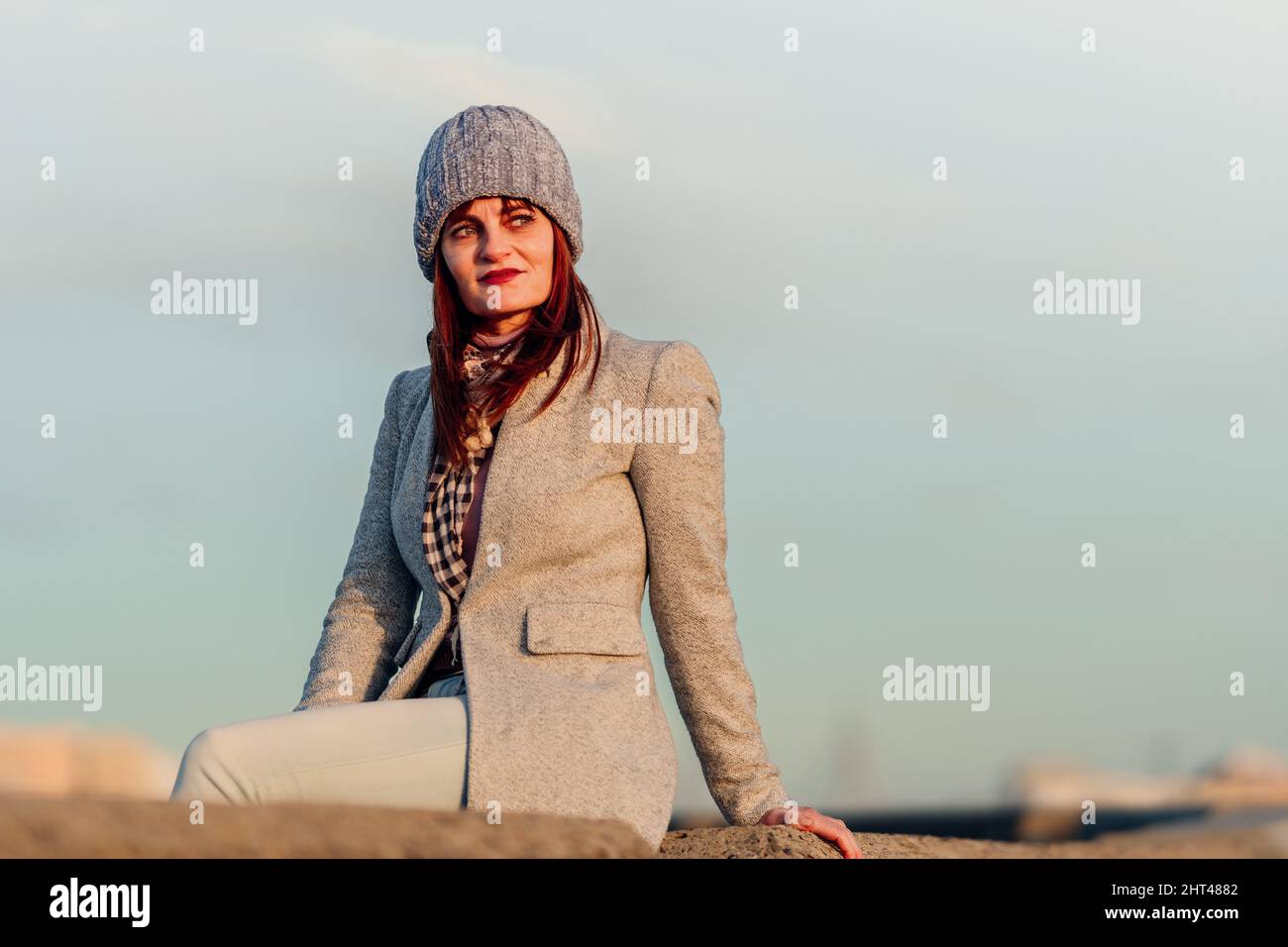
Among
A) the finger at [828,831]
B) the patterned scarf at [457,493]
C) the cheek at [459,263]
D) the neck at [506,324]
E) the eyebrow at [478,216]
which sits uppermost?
the eyebrow at [478,216]

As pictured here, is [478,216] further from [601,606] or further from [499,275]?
[601,606]

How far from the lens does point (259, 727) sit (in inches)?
121

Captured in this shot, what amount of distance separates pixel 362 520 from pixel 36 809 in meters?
1.95

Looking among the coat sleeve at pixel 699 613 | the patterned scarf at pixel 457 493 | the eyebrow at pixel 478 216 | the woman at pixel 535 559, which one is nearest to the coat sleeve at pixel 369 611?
the woman at pixel 535 559

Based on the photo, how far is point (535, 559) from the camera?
3.48m

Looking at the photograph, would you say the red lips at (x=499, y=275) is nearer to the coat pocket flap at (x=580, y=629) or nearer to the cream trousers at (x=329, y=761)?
the coat pocket flap at (x=580, y=629)

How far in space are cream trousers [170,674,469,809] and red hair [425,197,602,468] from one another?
2.38 ft

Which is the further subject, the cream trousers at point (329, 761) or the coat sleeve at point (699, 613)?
the coat sleeve at point (699, 613)

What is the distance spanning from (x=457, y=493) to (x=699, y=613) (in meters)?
0.62

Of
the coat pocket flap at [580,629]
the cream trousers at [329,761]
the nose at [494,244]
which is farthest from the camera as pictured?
the nose at [494,244]

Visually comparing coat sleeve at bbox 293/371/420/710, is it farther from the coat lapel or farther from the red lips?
the red lips

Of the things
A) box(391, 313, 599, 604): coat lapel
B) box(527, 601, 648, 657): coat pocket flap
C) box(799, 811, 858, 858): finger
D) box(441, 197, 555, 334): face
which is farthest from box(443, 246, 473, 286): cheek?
box(799, 811, 858, 858): finger

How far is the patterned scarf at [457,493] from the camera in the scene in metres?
3.58
